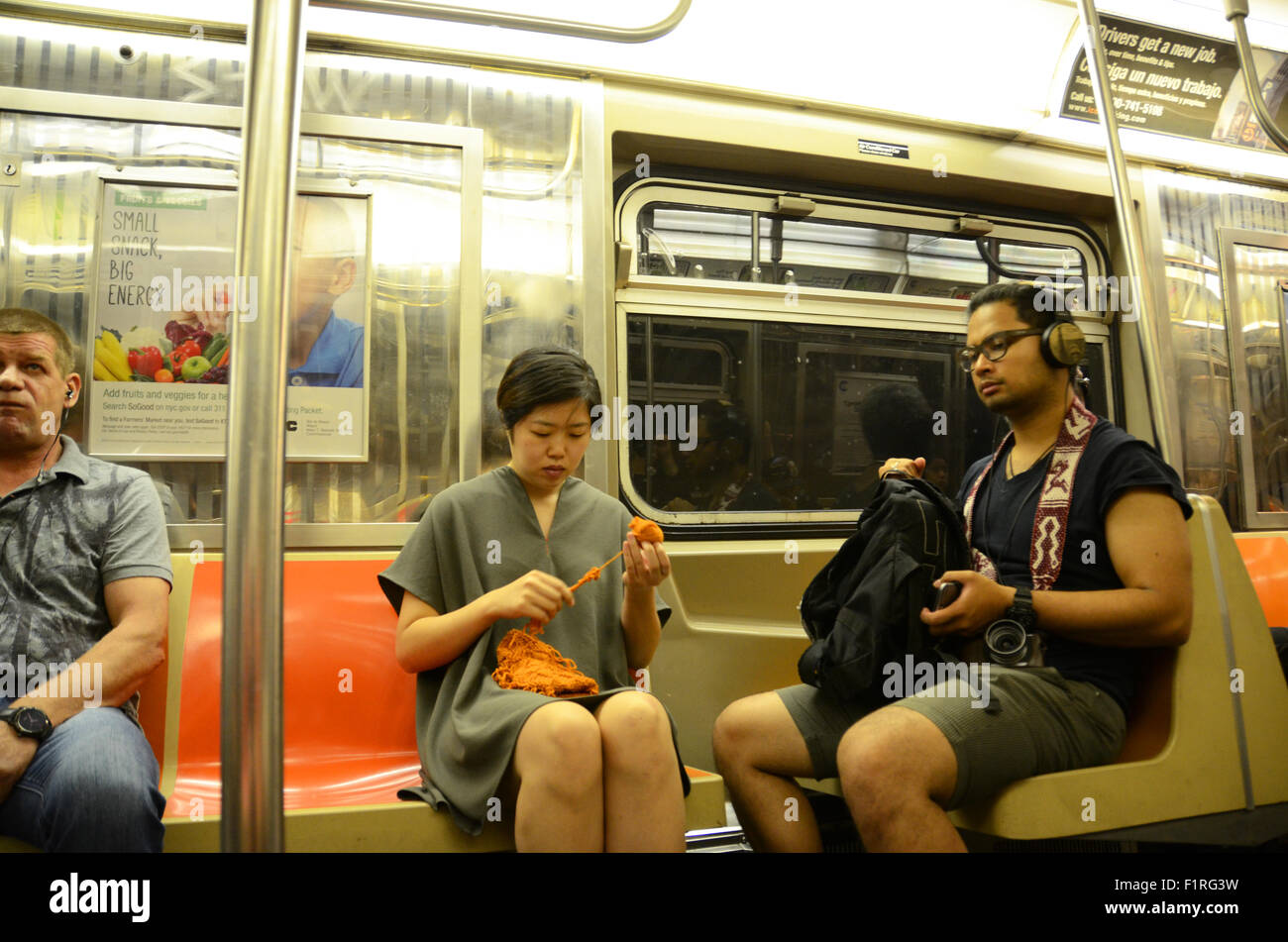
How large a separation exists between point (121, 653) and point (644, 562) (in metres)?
1.14

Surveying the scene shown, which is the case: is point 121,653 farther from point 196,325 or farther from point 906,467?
point 906,467

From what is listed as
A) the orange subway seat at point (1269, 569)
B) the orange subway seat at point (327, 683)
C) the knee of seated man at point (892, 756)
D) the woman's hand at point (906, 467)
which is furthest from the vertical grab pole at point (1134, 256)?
the orange subway seat at point (327, 683)

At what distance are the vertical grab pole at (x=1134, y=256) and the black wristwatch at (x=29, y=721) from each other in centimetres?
254

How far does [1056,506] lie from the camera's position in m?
1.96

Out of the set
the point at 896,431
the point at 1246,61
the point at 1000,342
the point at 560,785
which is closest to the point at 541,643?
the point at 560,785

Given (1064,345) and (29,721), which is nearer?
(29,721)

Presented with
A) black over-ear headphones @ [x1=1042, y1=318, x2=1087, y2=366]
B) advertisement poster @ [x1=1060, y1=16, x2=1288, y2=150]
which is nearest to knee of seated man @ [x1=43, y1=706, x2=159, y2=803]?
black over-ear headphones @ [x1=1042, y1=318, x2=1087, y2=366]

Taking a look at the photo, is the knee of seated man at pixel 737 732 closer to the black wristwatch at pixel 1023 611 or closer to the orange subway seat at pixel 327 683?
the black wristwatch at pixel 1023 611

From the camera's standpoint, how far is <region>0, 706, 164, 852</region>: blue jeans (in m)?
1.56

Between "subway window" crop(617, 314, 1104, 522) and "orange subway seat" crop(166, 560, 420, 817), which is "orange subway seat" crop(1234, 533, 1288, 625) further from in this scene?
"orange subway seat" crop(166, 560, 420, 817)

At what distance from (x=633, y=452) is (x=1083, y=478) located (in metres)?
1.43

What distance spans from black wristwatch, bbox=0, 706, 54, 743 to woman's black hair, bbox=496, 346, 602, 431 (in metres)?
1.10
